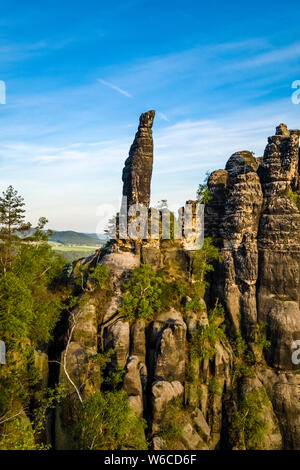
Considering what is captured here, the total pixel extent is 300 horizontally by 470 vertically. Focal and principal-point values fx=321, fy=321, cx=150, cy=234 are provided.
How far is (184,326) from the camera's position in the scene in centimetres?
3334

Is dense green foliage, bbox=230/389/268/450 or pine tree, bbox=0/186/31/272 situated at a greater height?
pine tree, bbox=0/186/31/272

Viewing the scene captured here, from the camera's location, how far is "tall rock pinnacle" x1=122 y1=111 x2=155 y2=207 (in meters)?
44.0

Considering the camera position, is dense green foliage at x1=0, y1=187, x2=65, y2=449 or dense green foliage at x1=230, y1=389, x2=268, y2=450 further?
dense green foliage at x1=230, y1=389, x2=268, y2=450

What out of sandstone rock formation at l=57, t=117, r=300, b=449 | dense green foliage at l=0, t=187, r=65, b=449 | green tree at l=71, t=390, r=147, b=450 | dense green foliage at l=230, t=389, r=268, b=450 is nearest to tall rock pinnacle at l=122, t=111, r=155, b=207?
sandstone rock formation at l=57, t=117, r=300, b=449

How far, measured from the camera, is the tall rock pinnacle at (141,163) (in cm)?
4400

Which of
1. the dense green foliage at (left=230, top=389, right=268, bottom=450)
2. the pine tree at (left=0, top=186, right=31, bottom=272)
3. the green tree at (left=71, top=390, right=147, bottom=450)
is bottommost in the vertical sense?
the dense green foliage at (left=230, top=389, right=268, bottom=450)

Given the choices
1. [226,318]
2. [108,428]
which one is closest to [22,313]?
[108,428]

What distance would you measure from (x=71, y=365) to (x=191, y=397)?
1202 cm

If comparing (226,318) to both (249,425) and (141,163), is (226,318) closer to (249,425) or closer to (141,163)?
(249,425)

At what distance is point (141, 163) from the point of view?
44062 mm

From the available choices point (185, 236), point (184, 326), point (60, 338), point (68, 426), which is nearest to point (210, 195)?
point (185, 236)

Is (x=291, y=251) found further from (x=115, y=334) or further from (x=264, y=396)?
(x=115, y=334)

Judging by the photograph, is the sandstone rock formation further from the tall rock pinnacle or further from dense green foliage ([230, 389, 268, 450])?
dense green foliage ([230, 389, 268, 450])

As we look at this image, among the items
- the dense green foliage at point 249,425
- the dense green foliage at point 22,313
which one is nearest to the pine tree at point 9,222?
the dense green foliage at point 22,313
